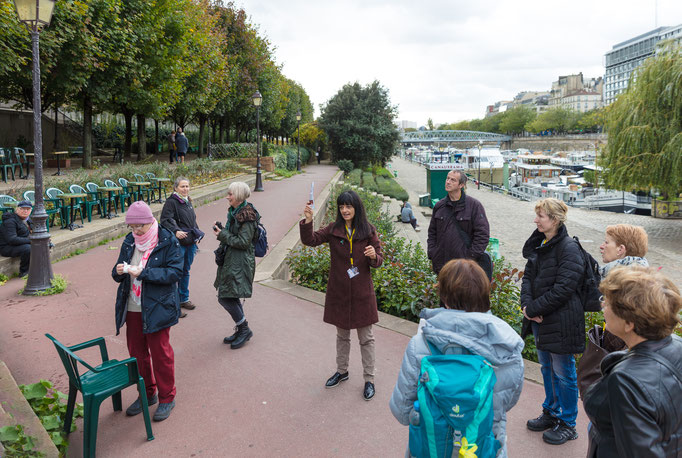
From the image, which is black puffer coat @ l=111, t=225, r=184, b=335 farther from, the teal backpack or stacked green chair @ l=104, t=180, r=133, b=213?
stacked green chair @ l=104, t=180, r=133, b=213

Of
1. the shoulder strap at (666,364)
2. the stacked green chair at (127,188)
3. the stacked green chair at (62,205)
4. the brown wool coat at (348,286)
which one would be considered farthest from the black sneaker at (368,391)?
the stacked green chair at (127,188)

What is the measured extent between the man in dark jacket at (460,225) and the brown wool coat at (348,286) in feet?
5.23

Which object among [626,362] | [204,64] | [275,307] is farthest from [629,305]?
[204,64]

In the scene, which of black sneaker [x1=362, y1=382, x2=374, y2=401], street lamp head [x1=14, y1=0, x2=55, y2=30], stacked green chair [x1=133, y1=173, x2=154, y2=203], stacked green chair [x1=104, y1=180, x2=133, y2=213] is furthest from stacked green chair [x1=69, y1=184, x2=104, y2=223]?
black sneaker [x1=362, y1=382, x2=374, y2=401]

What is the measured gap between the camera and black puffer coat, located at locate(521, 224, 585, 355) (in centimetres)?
349

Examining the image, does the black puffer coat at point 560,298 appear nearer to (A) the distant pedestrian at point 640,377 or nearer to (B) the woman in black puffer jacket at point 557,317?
(B) the woman in black puffer jacket at point 557,317

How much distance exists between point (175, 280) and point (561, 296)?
113 inches

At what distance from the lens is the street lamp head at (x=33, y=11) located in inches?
265

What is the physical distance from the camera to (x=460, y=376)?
2119 mm

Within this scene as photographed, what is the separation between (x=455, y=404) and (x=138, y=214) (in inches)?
104

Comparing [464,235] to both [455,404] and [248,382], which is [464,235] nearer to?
[248,382]

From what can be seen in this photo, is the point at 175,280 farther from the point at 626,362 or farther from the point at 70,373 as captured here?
the point at 626,362

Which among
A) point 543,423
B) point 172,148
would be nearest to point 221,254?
point 543,423

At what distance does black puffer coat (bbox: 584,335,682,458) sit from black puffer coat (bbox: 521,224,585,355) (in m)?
1.63
